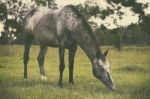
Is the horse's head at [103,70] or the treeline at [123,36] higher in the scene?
the treeline at [123,36]

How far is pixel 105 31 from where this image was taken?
417 inches

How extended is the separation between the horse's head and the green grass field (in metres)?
0.17

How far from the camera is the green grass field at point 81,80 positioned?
28.1 ft

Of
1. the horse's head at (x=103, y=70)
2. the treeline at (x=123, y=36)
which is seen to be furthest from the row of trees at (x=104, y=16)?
the horse's head at (x=103, y=70)

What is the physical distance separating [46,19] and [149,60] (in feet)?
11.6

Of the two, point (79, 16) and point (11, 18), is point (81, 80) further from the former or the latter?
point (11, 18)

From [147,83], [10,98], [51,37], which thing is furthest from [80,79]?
[10,98]

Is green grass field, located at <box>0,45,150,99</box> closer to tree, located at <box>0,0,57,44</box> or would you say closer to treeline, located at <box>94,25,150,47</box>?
treeline, located at <box>94,25,150,47</box>

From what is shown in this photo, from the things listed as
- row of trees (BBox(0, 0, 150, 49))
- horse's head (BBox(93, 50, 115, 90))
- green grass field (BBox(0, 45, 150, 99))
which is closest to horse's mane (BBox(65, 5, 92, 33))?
row of trees (BBox(0, 0, 150, 49))

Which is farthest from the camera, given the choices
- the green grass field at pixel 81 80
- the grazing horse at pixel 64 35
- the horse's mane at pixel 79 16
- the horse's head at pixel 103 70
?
the horse's mane at pixel 79 16

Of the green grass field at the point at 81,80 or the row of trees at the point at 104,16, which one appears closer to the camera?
the green grass field at the point at 81,80

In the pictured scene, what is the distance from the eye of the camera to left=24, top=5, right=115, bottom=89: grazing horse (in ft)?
32.4

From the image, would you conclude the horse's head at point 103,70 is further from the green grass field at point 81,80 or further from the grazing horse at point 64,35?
the green grass field at point 81,80

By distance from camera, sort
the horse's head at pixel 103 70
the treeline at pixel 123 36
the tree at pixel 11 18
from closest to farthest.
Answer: the treeline at pixel 123 36, the tree at pixel 11 18, the horse's head at pixel 103 70
